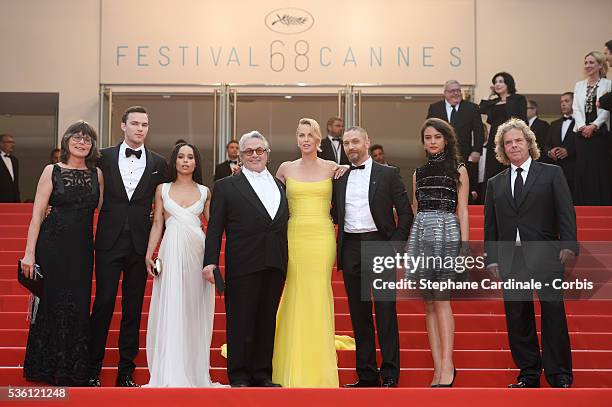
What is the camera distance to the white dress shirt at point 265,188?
6.45m

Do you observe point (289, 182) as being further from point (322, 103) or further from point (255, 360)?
point (322, 103)

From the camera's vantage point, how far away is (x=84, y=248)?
6.63m

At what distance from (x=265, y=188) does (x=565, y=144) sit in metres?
6.08

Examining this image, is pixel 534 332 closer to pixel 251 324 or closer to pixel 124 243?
pixel 251 324

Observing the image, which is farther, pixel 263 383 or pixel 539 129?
pixel 539 129

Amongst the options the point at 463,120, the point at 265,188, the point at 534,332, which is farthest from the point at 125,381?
the point at 463,120

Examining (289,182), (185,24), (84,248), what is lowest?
(84,248)

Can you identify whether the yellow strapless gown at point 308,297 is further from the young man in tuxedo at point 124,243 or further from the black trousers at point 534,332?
the black trousers at point 534,332

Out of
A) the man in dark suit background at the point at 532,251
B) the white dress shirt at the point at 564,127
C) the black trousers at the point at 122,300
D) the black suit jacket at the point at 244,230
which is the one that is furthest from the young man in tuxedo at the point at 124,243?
the white dress shirt at the point at 564,127

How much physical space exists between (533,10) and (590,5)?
3.00 feet

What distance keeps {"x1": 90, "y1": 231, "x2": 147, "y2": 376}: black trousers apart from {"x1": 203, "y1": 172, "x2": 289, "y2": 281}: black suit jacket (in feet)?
1.96

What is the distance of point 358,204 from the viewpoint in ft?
21.8

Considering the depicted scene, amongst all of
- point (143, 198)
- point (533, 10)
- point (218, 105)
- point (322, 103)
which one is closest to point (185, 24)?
point (218, 105)

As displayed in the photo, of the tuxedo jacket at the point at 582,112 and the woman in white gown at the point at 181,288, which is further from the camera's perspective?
the tuxedo jacket at the point at 582,112
